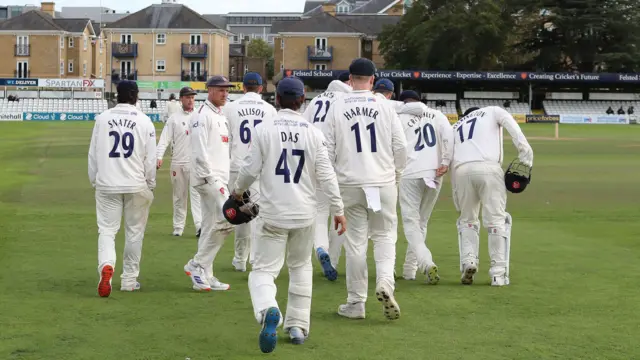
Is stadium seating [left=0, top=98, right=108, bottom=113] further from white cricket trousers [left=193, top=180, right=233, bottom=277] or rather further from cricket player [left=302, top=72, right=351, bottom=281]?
white cricket trousers [left=193, top=180, right=233, bottom=277]

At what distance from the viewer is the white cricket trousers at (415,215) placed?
406 inches

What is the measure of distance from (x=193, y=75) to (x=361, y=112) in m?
92.3

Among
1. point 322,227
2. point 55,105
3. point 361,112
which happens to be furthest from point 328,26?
point 361,112

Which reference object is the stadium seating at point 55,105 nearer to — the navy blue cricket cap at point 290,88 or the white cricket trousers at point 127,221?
the white cricket trousers at point 127,221

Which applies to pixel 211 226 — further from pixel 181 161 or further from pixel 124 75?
pixel 124 75

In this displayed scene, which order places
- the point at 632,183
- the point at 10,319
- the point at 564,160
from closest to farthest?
the point at 10,319, the point at 632,183, the point at 564,160

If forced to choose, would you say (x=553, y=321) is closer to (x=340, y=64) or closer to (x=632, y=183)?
(x=632, y=183)

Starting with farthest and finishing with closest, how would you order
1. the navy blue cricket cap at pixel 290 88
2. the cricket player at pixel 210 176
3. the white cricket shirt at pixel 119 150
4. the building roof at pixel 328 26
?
the building roof at pixel 328 26 < the cricket player at pixel 210 176 < the white cricket shirt at pixel 119 150 < the navy blue cricket cap at pixel 290 88

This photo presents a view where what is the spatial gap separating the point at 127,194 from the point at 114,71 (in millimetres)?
93322

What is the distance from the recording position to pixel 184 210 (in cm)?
1426

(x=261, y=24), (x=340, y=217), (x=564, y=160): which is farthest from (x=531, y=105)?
(x=261, y=24)

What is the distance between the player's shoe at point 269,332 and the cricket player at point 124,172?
2783 millimetres

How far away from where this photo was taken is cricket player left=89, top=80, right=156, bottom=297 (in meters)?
9.51

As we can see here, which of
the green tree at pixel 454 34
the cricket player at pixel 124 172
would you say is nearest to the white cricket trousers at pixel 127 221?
the cricket player at pixel 124 172
